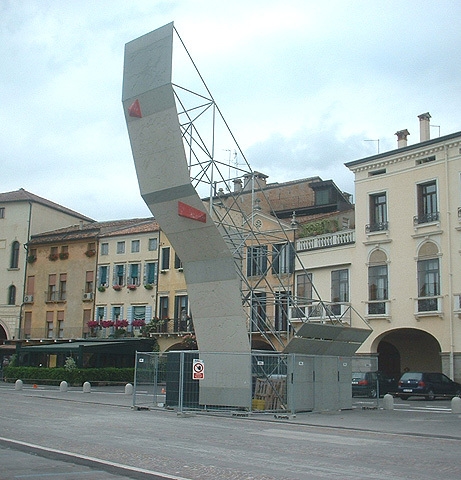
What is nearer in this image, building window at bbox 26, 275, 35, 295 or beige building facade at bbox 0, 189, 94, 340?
building window at bbox 26, 275, 35, 295

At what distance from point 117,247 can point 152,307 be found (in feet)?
21.0

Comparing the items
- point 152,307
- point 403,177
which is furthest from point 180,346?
point 403,177

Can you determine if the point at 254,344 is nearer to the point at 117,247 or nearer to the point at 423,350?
the point at 423,350

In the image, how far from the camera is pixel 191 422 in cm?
2134

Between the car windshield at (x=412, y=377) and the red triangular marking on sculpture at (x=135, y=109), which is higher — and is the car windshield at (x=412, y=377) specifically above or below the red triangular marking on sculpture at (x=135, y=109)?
below

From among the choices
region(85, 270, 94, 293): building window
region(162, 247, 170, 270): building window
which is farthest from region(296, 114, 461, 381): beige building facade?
region(85, 270, 94, 293): building window

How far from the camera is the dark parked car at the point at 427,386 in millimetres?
34719

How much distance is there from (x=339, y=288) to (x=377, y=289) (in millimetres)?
2824

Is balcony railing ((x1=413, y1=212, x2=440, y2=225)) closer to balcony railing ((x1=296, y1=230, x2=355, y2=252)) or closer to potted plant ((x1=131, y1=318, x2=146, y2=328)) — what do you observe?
balcony railing ((x1=296, y1=230, x2=355, y2=252))

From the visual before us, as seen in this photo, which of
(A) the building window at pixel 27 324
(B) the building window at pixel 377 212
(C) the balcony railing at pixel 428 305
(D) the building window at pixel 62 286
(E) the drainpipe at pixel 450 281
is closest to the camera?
(E) the drainpipe at pixel 450 281

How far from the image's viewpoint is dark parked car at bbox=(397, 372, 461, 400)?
34.7m

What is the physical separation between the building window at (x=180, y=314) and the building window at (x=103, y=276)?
7.80 m

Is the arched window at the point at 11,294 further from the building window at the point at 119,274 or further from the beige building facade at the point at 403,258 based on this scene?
the beige building facade at the point at 403,258

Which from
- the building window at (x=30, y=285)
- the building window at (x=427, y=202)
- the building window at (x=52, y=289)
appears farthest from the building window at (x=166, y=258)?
the building window at (x=427, y=202)
